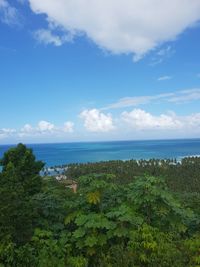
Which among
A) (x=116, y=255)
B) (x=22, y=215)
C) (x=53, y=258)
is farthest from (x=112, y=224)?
(x=22, y=215)

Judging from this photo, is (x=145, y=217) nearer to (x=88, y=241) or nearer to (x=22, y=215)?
(x=88, y=241)

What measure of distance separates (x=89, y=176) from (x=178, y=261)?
357cm

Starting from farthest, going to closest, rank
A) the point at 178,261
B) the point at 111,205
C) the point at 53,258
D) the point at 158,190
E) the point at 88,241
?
the point at 111,205
the point at 158,190
the point at 88,241
the point at 53,258
the point at 178,261

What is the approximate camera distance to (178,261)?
689cm

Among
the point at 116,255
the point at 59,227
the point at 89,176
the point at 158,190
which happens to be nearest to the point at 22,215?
the point at 59,227

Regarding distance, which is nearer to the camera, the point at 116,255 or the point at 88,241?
the point at 116,255

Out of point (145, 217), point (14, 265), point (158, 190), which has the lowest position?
point (14, 265)

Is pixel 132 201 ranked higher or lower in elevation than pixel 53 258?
higher

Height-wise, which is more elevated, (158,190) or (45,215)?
(158,190)

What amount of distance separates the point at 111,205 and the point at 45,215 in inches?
80.0

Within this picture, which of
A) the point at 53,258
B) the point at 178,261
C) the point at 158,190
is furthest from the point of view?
the point at 158,190

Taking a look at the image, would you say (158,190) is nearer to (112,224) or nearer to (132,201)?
(132,201)

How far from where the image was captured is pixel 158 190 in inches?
359

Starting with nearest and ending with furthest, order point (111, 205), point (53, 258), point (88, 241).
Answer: point (53, 258) → point (88, 241) → point (111, 205)
